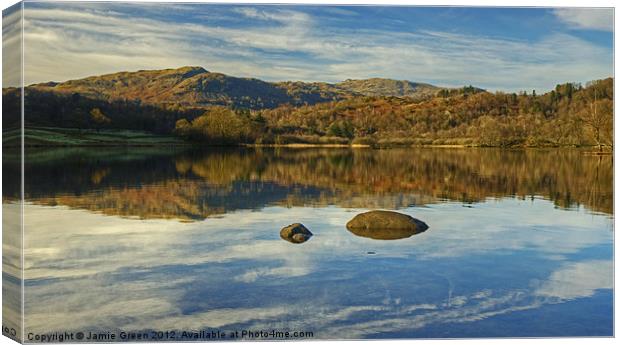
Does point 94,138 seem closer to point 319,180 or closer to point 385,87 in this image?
point 319,180

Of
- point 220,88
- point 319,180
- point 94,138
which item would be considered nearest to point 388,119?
point 220,88

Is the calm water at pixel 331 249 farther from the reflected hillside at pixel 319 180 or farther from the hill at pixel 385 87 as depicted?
the hill at pixel 385 87

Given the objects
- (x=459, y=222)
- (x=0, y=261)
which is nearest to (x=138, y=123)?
(x=0, y=261)

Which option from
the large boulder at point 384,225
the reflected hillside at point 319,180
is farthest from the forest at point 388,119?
the large boulder at point 384,225

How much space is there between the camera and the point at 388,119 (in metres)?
15.1

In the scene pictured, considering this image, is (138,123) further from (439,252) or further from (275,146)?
(439,252)

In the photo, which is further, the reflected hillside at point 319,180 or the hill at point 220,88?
the reflected hillside at point 319,180

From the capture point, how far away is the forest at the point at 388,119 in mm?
13766

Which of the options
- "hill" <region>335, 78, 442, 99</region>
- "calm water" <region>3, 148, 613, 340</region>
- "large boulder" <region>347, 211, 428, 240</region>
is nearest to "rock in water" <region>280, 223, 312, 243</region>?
"calm water" <region>3, 148, 613, 340</region>

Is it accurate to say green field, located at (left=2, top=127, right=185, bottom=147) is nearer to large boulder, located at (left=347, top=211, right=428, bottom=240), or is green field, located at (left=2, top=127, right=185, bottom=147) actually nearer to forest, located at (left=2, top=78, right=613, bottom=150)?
forest, located at (left=2, top=78, right=613, bottom=150)

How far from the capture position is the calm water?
10.1m

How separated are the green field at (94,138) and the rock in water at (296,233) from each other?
158 inches

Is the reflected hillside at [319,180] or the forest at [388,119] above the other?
the forest at [388,119]

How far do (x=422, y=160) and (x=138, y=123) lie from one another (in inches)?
277
